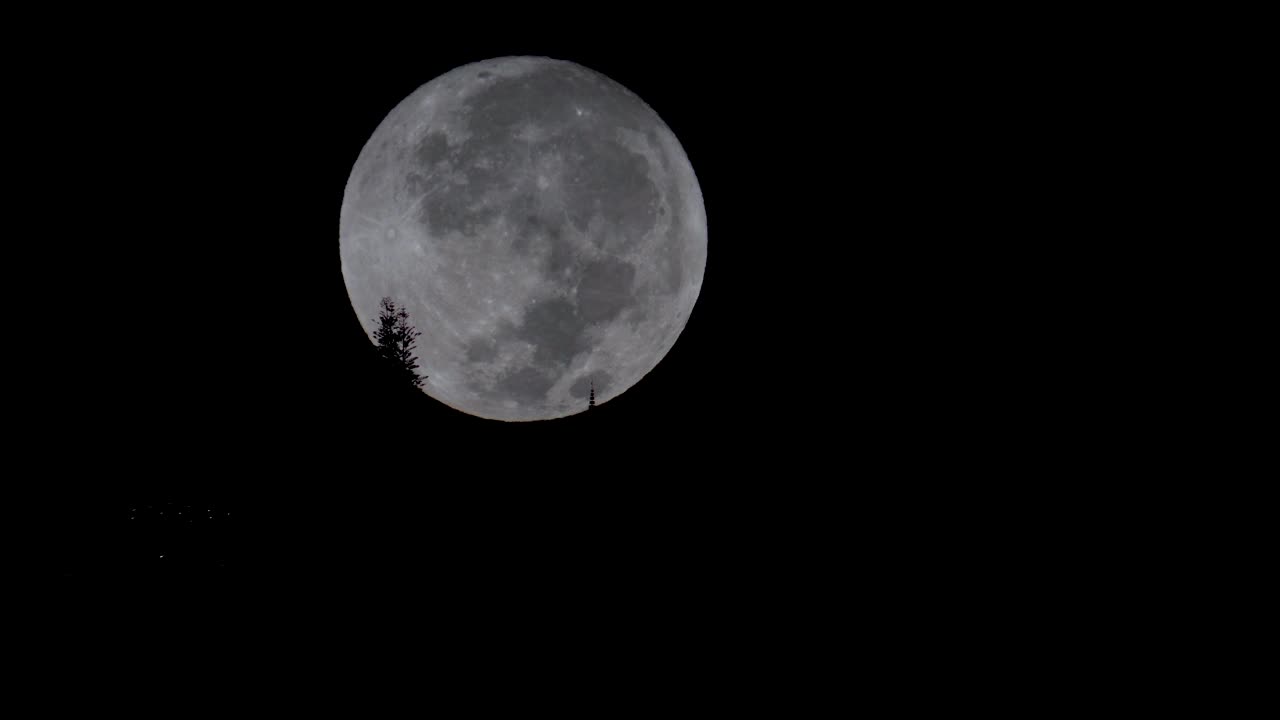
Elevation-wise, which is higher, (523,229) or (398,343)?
(523,229)

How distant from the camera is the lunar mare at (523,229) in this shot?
19.9 feet

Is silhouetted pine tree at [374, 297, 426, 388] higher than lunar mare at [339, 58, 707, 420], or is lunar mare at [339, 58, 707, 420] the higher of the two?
lunar mare at [339, 58, 707, 420]

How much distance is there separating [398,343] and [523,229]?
122 cm

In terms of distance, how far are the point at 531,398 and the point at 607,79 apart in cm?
273

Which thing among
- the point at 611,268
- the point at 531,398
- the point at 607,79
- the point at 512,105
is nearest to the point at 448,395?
the point at 531,398

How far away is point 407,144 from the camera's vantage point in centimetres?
640

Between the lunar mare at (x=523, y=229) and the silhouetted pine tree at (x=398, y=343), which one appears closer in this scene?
the silhouetted pine tree at (x=398, y=343)

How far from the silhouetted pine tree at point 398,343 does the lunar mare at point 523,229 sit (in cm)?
17

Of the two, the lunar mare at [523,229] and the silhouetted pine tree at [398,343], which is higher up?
the lunar mare at [523,229]

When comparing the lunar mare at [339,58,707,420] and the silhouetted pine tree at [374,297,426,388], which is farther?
the lunar mare at [339,58,707,420]

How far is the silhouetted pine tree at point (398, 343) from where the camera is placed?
5.88 metres

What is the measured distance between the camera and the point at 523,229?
602 cm

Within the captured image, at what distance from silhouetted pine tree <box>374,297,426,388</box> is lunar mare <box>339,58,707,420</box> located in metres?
0.17

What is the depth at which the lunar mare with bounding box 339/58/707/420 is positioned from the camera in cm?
605
